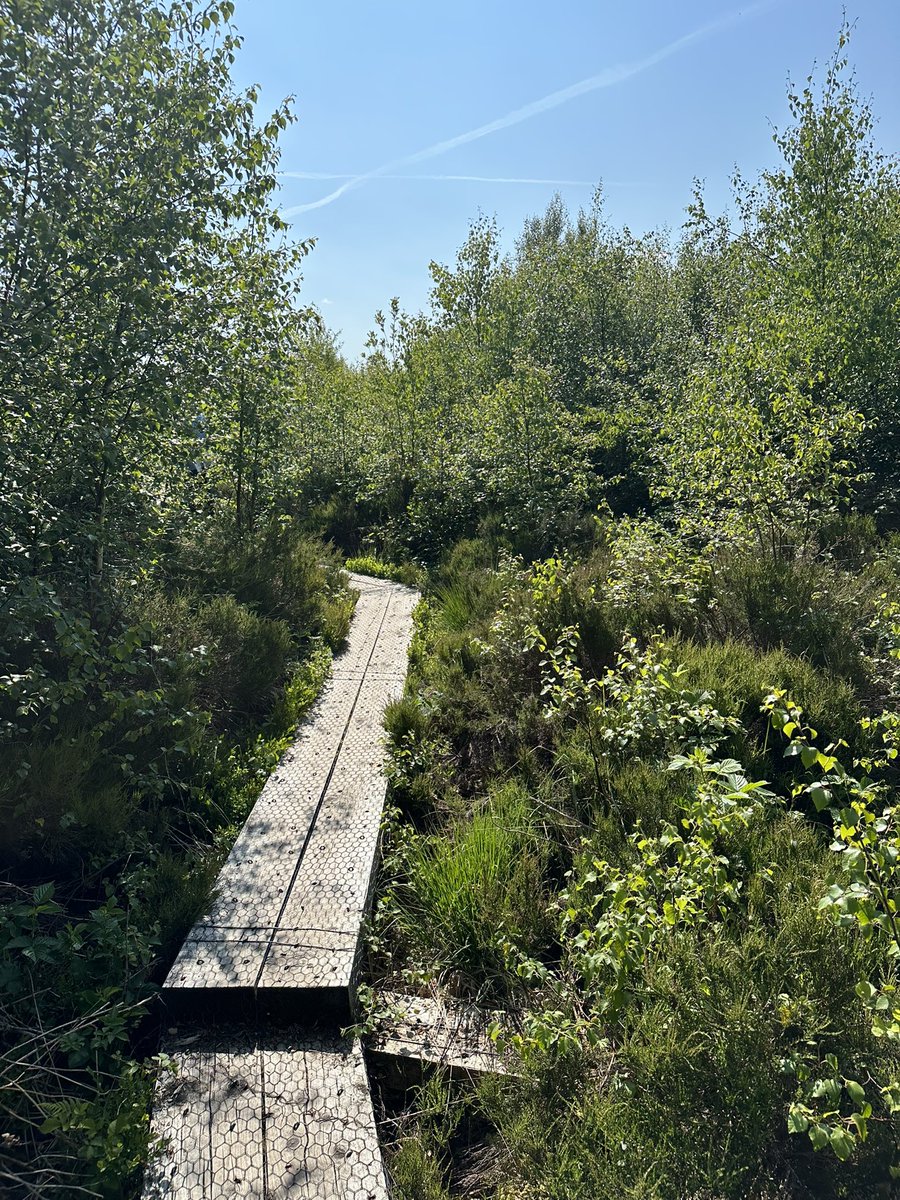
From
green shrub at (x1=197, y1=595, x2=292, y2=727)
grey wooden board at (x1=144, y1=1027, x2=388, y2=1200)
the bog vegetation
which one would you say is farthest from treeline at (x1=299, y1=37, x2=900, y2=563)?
grey wooden board at (x1=144, y1=1027, x2=388, y2=1200)

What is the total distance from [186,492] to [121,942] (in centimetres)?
349

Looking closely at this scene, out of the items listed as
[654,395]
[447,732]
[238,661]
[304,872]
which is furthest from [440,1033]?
[654,395]

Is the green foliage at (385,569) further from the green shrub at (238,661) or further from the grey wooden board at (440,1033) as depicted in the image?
the grey wooden board at (440,1033)

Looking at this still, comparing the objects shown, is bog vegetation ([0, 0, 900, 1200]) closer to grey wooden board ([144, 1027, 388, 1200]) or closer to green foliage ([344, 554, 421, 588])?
grey wooden board ([144, 1027, 388, 1200])

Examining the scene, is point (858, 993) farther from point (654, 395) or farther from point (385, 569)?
point (654, 395)

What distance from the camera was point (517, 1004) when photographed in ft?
8.18

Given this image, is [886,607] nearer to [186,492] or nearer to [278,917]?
[278,917]

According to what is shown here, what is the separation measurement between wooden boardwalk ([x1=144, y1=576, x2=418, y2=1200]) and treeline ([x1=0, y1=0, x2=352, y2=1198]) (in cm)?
14

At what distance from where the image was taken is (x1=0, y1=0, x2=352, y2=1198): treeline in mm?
2193

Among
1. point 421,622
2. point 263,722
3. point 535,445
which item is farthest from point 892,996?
point 535,445

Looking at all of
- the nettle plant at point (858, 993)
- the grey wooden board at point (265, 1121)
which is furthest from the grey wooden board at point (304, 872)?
the nettle plant at point (858, 993)

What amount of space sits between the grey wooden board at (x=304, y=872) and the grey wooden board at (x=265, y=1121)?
19 centimetres

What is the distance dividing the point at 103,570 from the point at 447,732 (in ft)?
7.65

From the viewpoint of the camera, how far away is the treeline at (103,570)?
2.19 meters
